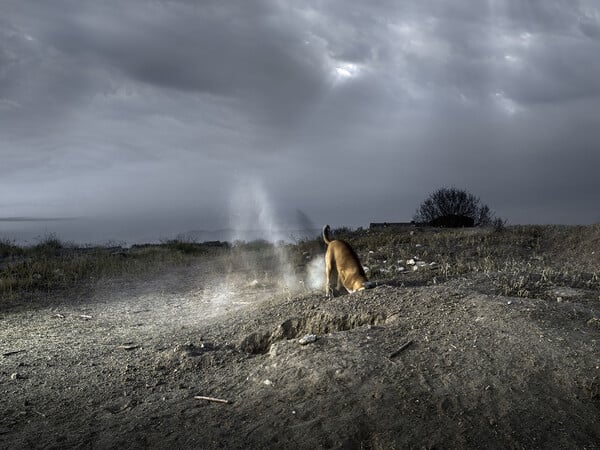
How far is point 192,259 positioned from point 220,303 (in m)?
6.05

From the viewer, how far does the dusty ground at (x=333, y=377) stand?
4.43 m

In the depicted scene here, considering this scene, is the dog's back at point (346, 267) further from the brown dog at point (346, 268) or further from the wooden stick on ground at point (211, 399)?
the wooden stick on ground at point (211, 399)

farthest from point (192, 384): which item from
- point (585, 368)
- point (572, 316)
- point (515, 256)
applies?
point (515, 256)

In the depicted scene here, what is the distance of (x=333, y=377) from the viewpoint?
5191 millimetres

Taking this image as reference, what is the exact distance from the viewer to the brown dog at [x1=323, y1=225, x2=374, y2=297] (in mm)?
8258

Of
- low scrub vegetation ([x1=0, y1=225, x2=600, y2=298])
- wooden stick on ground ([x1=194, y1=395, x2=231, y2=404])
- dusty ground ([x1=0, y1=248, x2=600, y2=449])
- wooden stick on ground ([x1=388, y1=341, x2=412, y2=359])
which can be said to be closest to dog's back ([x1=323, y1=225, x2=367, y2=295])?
dusty ground ([x1=0, y1=248, x2=600, y2=449])

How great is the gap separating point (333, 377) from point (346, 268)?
11.3 ft

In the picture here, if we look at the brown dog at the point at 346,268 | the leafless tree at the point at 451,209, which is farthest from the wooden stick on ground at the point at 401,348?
the leafless tree at the point at 451,209

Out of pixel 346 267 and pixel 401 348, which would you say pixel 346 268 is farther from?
pixel 401 348

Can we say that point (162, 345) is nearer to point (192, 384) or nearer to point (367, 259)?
point (192, 384)

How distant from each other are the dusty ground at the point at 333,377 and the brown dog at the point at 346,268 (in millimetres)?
468

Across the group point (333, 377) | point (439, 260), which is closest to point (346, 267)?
point (333, 377)

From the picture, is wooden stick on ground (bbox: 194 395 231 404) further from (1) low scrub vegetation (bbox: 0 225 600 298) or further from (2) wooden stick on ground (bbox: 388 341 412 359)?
(1) low scrub vegetation (bbox: 0 225 600 298)

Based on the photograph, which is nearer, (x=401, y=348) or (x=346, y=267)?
(x=401, y=348)
